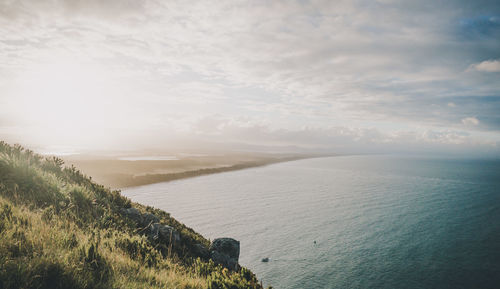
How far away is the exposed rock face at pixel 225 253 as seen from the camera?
44.9ft

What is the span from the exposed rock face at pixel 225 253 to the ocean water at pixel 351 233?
37.7 ft

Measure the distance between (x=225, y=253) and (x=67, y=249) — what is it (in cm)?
914

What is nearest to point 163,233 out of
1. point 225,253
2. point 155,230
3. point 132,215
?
point 155,230

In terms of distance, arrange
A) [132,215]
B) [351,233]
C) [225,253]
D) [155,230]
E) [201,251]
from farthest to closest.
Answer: [351,233] < [225,253] < [201,251] < [132,215] < [155,230]

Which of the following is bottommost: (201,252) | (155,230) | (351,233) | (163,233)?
(351,233)

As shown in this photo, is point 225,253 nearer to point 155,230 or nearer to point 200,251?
point 200,251

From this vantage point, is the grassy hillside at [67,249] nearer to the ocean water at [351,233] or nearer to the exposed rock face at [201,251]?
the exposed rock face at [201,251]

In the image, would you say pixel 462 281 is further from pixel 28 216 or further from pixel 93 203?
pixel 28 216

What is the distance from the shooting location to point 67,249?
6.57 metres

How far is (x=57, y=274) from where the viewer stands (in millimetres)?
5520

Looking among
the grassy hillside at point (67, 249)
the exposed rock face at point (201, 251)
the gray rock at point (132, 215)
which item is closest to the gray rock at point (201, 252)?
the exposed rock face at point (201, 251)

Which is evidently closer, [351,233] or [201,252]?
[201,252]

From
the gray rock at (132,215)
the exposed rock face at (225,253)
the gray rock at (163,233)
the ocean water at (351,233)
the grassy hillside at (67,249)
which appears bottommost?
the ocean water at (351,233)

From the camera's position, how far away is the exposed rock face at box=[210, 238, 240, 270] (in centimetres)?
1369
